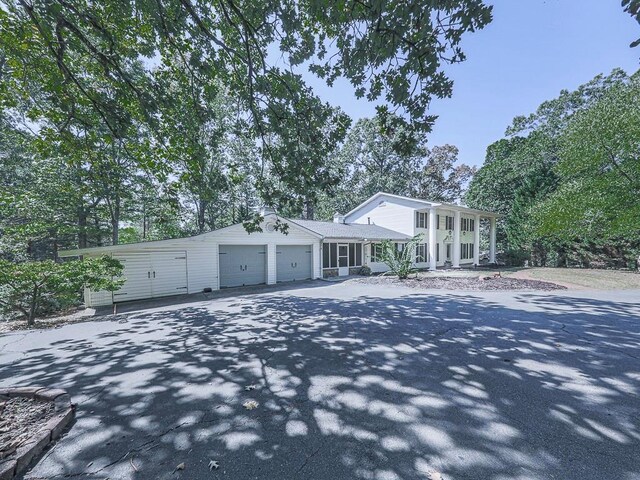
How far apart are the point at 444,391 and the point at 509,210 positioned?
2890 cm

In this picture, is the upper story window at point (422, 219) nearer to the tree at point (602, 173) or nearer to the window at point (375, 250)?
the window at point (375, 250)

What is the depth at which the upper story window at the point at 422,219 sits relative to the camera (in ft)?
70.3

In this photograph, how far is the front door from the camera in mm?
18219

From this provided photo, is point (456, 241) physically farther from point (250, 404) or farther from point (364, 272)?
point (250, 404)

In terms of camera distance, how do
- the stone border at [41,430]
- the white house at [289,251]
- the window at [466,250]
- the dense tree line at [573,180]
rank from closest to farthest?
the stone border at [41,430], the white house at [289,251], the dense tree line at [573,180], the window at [466,250]

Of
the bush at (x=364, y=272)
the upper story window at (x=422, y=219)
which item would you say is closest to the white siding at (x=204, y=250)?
the bush at (x=364, y=272)

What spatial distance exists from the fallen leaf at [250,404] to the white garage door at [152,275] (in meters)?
10.2

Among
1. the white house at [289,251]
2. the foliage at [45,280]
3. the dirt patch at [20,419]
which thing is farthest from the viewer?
the white house at [289,251]

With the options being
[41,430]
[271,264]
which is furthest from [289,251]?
[41,430]

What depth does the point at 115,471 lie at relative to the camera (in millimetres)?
2221

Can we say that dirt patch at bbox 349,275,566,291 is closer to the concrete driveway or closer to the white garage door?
the concrete driveway

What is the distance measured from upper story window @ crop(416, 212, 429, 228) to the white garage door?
1698 cm

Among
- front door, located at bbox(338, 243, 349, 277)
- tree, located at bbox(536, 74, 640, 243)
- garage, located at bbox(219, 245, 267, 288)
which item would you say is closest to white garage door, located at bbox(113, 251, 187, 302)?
garage, located at bbox(219, 245, 267, 288)

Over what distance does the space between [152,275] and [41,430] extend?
32.4ft
